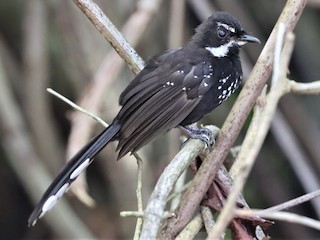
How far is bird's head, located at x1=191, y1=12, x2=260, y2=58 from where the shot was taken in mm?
2506

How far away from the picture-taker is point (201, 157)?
1957mm

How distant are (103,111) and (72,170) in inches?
49.1

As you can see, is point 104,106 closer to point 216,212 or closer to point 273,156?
point 273,156

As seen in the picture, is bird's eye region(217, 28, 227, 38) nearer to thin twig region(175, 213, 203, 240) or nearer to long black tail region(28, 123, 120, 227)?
long black tail region(28, 123, 120, 227)

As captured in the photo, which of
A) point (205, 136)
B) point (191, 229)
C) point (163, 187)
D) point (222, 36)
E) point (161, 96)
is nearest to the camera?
point (163, 187)

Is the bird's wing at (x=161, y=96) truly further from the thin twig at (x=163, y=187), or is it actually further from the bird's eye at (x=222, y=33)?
the thin twig at (x=163, y=187)

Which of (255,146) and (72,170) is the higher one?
(255,146)

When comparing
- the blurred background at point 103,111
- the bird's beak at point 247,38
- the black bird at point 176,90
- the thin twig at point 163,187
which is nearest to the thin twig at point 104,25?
the black bird at point 176,90

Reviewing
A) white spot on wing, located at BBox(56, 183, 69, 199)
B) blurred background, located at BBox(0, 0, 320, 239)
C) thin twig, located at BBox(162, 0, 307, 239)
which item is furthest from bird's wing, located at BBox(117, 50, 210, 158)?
blurred background, located at BBox(0, 0, 320, 239)

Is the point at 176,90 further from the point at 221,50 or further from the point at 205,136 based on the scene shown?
the point at 205,136

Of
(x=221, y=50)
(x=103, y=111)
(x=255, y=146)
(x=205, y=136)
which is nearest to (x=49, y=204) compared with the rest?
(x=205, y=136)

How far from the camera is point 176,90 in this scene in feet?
7.94

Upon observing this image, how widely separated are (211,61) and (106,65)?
462mm

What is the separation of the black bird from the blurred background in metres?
0.78
